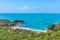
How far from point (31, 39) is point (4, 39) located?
2109mm

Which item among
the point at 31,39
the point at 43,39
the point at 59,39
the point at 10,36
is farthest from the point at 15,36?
the point at 59,39

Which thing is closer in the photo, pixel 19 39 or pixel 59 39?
pixel 59 39

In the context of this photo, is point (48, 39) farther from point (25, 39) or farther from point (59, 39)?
point (25, 39)

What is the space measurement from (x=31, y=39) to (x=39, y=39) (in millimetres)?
806

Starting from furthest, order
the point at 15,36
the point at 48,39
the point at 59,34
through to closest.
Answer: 1. the point at 15,36
2. the point at 59,34
3. the point at 48,39

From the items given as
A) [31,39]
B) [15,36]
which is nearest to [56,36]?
[31,39]

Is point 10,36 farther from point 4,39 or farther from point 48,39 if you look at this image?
point 48,39

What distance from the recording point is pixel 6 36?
53.2 feet

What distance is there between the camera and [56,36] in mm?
14867

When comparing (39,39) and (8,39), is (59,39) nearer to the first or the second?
(39,39)

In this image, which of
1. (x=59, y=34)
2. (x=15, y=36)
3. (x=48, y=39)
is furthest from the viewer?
(x=15, y=36)

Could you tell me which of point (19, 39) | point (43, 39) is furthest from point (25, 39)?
point (43, 39)

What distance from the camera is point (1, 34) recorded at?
662 inches

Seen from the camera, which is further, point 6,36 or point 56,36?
point 6,36
